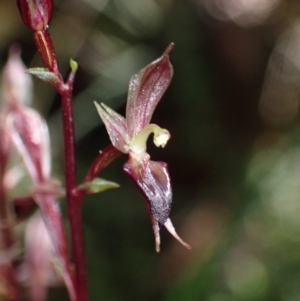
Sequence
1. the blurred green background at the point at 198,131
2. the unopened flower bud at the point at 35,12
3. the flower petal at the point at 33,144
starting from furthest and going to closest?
the blurred green background at the point at 198,131 → the flower petal at the point at 33,144 → the unopened flower bud at the point at 35,12

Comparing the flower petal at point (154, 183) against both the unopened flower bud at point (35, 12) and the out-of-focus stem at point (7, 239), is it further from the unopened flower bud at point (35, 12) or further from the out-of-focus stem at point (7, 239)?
the out-of-focus stem at point (7, 239)

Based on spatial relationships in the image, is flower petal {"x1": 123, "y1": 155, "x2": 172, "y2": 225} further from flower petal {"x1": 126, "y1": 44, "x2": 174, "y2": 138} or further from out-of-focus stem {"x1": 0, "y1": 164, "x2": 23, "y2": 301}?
out-of-focus stem {"x1": 0, "y1": 164, "x2": 23, "y2": 301}

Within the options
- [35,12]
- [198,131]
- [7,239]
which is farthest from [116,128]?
[198,131]

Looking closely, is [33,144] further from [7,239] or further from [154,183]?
[154,183]

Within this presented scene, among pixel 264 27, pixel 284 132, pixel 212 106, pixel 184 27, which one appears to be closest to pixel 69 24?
pixel 184 27

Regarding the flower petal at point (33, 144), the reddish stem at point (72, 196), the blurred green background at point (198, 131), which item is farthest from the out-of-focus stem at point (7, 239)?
the blurred green background at point (198, 131)

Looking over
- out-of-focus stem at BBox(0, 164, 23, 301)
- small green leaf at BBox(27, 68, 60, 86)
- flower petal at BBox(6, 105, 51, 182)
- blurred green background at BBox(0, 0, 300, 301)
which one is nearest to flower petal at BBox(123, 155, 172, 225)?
small green leaf at BBox(27, 68, 60, 86)
